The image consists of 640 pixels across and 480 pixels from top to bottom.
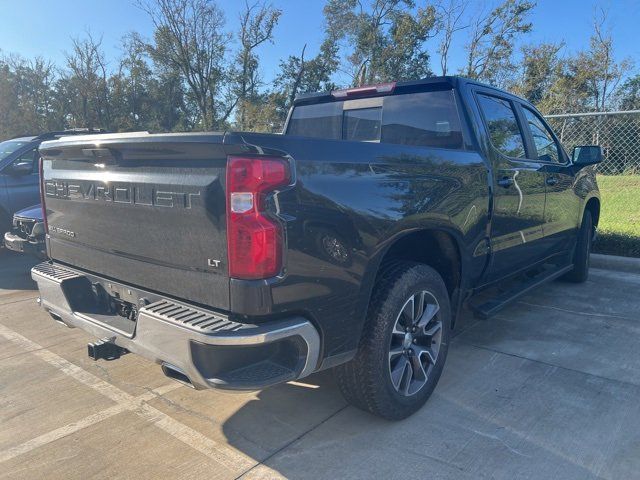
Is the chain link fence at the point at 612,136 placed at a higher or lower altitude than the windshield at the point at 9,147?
higher

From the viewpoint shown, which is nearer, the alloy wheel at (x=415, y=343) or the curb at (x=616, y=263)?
the alloy wheel at (x=415, y=343)

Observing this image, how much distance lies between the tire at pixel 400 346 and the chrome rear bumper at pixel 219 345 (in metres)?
0.45

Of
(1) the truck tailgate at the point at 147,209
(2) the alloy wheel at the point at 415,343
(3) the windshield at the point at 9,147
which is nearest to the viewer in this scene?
(1) the truck tailgate at the point at 147,209

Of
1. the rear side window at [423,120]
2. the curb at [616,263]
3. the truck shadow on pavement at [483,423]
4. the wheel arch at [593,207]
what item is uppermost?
the rear side window at [423,120]

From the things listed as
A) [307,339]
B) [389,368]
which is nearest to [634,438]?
[389,368]

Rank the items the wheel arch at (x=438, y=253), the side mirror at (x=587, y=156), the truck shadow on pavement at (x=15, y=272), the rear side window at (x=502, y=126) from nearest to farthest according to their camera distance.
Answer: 1. the wheel arch at (x=438, y=253)
2. the rear side window at (x=502, y=126)
3. the side mirror at (x=587, y=156)
4. the truck shadow on pavement at (x=15, y=272)

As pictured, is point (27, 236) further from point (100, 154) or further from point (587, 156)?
point (587, 156)

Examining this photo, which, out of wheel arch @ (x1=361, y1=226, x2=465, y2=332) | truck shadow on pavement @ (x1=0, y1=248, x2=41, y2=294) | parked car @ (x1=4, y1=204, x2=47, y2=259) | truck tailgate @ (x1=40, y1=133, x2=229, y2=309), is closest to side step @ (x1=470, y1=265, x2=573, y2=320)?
wheel arch @ (x1=361, y1=226, x2=465, y2=332)

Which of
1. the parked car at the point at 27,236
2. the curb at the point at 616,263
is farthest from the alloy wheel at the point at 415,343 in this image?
the curb at the point at 616,263

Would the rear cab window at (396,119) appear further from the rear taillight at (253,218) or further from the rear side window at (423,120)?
the rear taillight at (253,218)

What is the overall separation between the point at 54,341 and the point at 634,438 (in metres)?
4.28

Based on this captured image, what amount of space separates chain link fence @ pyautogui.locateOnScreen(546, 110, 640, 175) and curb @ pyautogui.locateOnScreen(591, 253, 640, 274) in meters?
3.56

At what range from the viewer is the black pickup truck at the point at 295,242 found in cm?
208

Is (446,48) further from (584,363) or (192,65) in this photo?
(584,363)
